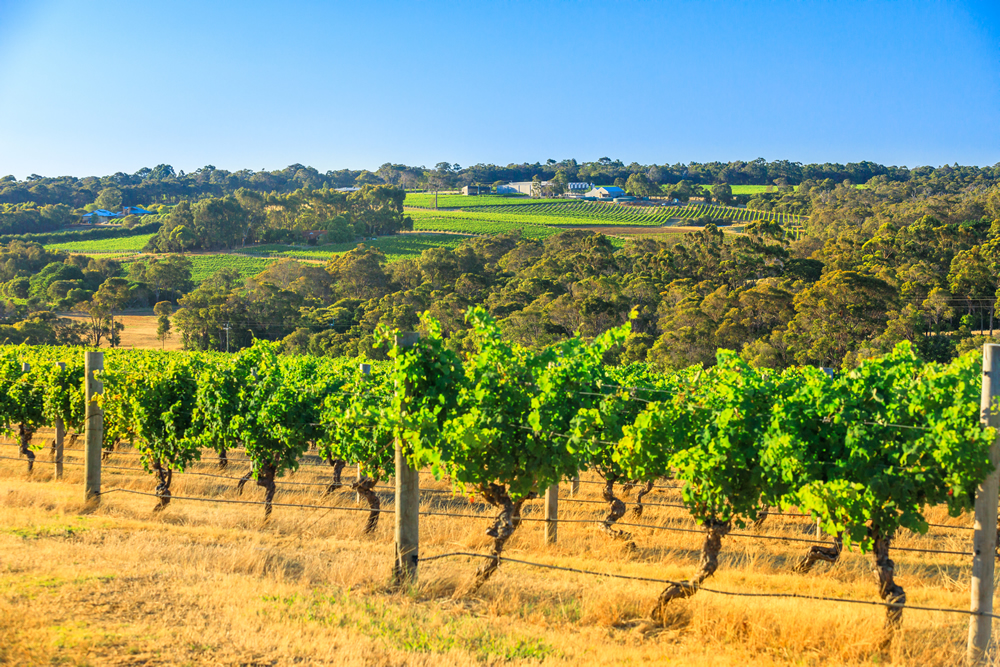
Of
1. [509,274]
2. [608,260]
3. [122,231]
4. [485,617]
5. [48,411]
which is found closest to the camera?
[485,617]

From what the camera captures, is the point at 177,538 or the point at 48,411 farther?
the point at 48,411

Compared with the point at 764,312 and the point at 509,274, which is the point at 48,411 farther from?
the point at 509,274

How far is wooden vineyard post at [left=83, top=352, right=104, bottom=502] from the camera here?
841cm

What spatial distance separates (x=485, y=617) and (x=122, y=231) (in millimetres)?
101078

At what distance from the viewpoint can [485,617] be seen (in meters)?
5.39

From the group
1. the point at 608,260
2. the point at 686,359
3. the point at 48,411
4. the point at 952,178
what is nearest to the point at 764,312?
the point at 686,359

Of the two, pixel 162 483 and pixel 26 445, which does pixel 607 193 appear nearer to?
pixel 26 445

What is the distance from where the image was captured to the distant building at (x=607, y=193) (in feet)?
413

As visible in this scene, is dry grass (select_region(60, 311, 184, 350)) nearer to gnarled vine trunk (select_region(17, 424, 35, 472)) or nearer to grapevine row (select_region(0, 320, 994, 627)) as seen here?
gnarled vine trunk (select_region(17, 424, 35, 472))

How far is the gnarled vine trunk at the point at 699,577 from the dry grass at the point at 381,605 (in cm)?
11

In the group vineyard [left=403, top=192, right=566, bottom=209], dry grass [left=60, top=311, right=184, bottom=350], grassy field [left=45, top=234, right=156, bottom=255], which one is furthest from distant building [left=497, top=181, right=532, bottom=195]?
dry grass [left=60, top=311, right=184, bottom=350]

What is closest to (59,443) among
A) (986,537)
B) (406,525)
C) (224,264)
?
(406,525)

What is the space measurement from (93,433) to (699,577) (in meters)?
6.61

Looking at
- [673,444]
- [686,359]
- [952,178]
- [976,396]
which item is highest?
[952,178]
